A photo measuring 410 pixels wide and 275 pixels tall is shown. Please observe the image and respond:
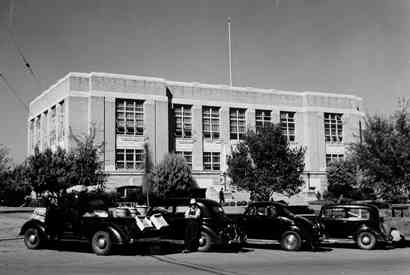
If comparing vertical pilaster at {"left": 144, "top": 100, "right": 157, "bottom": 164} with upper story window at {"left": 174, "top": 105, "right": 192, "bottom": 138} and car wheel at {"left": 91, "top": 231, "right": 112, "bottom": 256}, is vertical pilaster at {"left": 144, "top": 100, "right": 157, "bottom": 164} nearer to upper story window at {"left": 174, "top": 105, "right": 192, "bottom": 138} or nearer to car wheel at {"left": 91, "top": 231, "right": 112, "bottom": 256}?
upper story window at {"left": 174, "top": 105, "right": 192, "bottom": 138}

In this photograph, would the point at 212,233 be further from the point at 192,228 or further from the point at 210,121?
the point at 210,121

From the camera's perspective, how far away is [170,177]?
4912 cm

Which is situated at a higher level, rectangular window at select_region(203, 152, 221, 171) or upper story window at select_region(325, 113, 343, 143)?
upper story window at select_region(325, 113, 343, 143)

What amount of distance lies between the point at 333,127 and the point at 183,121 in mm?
19896

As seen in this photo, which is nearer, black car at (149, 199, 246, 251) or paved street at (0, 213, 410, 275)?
paved street at (0, 213, 410, 275)

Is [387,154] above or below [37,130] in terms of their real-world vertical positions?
below

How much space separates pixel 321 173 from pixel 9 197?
37.4 m

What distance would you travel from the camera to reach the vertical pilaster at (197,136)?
5575cm

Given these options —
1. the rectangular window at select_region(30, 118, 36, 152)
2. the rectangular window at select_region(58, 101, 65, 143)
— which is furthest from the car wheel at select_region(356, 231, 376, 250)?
the rectangular window at select_region(30, 118, 36, 152)

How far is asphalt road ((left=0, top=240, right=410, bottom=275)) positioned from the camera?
11.9 m

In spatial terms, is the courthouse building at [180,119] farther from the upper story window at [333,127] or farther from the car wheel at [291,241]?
the car wheel at [291,241]

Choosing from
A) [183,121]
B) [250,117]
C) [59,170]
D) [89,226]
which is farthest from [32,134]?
[89,226]

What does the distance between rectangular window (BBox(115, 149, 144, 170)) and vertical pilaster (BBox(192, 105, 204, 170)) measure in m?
6.30

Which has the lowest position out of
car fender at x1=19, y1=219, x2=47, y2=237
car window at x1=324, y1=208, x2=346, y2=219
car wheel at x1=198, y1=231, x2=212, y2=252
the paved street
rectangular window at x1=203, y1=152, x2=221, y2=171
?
the paved street
